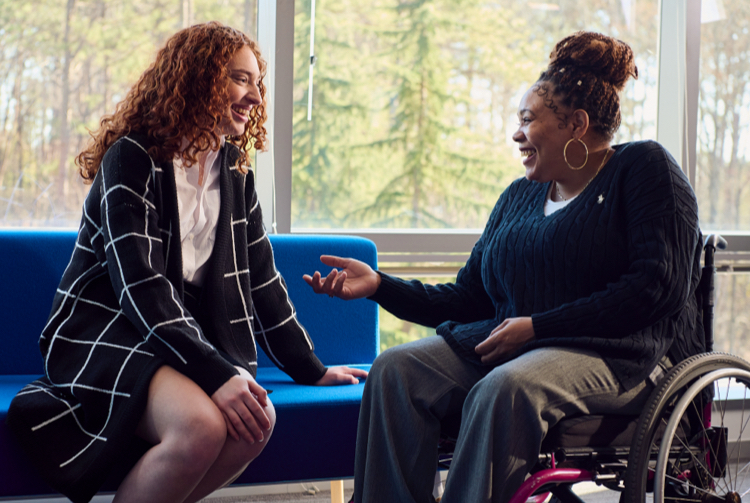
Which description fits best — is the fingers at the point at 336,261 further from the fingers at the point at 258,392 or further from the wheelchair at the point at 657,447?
the wheelchair at the point at 657,447

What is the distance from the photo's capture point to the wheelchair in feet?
4.29

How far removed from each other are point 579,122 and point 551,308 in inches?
18.0

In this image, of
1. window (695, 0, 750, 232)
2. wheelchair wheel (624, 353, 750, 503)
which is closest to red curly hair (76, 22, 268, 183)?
wheelchair wheel (624, 353, 750, 503)

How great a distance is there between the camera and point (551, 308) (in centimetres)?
156

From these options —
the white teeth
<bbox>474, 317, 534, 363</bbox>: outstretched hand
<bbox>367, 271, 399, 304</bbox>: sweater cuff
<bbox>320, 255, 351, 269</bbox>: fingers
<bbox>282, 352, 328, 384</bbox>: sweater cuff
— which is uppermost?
the white teeth

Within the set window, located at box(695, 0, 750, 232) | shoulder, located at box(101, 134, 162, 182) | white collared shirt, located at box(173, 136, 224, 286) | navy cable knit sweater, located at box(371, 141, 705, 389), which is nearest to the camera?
navy cable knit sweater, located at box(371, 141, 705, 389)

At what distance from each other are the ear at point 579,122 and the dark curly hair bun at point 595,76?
12 millimetres

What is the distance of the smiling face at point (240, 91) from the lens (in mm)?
1765

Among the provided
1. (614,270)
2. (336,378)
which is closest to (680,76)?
(614,270)

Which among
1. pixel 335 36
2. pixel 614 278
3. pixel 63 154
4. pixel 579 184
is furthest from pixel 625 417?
pixel 63 154

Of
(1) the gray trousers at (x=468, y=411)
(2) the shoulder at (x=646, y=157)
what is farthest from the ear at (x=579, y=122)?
(1) the gray trousers at (x=468, y=411)

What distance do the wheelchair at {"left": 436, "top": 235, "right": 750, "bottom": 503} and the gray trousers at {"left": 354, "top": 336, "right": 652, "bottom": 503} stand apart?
3 cm

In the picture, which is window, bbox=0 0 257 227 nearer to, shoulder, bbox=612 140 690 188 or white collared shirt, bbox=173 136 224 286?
white collared shirt, bbox=173 136 224 286

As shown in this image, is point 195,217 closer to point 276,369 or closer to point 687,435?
point 276,369
